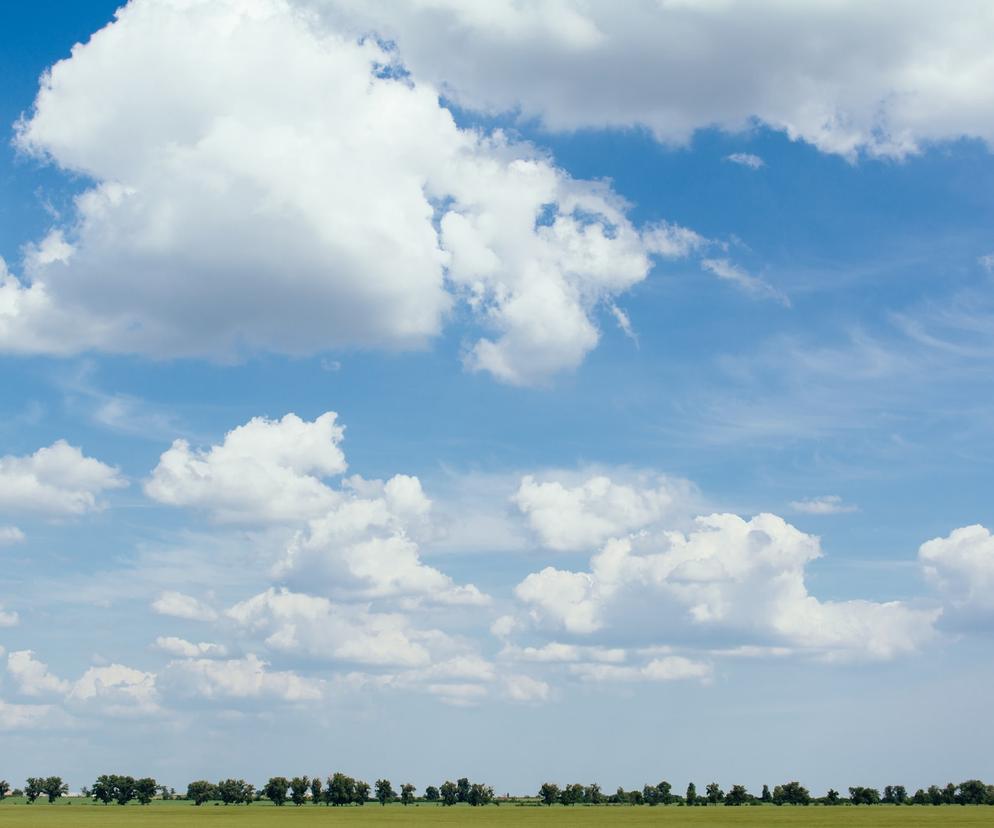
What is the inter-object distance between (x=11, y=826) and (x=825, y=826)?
12554cm

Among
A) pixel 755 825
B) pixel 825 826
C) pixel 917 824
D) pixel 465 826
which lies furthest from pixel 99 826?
pixel 917 824

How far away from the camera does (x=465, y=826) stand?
170375mm

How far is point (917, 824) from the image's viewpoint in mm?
178250

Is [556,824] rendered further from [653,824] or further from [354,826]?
[354,826]

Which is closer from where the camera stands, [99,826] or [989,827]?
[989,827]

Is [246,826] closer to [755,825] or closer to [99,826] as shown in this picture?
[99,826]

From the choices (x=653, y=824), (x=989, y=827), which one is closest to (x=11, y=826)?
(x=653, y=824)

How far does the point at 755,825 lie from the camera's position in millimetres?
173625

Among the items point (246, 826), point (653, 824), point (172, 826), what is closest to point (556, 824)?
point (653, 824)

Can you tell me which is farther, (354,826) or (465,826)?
(354,826)

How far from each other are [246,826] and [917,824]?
368 feet

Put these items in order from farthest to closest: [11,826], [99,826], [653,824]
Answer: [653,824] → [99,826] → [11,826]

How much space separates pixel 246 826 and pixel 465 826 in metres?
36.3

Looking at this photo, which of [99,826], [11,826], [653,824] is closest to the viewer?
[11,826]
